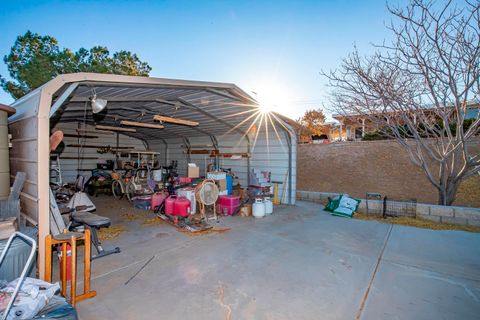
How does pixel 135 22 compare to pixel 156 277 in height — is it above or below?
above

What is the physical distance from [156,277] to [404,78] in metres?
7.42

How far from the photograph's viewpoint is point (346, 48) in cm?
644

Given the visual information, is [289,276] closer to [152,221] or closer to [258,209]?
[258,209]

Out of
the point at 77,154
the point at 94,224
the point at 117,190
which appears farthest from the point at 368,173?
the point at 77,154

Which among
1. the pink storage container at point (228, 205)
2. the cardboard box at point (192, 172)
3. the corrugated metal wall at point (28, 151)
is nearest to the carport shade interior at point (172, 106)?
the corrugated metal wall at point (28, 151)

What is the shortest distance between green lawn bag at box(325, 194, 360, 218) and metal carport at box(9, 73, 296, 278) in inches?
58.0

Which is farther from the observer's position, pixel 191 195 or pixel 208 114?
pixel 208 114

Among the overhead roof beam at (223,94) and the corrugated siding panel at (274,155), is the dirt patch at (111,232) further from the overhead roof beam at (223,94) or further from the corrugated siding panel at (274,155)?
the corrugated siding panel at (274,155)

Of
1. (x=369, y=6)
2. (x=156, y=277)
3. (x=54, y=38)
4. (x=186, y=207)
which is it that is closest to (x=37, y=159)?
(x=156, y=277)

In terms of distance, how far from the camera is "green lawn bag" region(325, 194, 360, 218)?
6.47 m

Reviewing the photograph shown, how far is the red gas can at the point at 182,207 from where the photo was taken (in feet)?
19.0

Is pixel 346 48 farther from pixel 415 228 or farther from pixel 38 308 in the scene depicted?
pixel 38 308

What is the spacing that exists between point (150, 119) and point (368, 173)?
352 inches

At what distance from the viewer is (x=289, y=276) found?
3.16 metres
